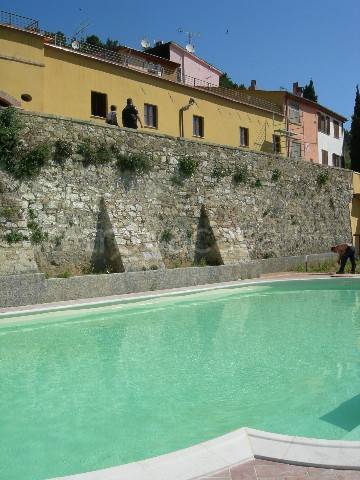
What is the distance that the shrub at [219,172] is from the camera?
19.6m

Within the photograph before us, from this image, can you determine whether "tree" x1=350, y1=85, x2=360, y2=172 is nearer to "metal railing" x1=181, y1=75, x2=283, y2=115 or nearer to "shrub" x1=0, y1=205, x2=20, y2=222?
"metal railing" x1=181, y1=75, x2=283, y2=115

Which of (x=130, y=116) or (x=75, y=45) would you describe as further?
(x=75, y=45)

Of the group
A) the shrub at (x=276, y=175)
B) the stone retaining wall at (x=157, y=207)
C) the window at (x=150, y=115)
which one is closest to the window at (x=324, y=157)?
the stone retaining wall at (x=157, y=207)

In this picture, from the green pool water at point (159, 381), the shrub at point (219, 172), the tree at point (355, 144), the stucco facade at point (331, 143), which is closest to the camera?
the green pool water at point (159, 381)

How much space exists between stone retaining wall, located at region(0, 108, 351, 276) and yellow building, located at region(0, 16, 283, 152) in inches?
158

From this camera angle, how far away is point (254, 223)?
20891 mm

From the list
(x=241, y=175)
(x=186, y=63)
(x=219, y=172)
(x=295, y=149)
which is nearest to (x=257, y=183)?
(x=241, y=175)

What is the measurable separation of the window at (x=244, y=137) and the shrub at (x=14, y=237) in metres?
17.9

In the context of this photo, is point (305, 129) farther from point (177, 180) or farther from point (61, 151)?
point (61, 151)

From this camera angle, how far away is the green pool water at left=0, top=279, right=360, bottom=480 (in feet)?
16.3

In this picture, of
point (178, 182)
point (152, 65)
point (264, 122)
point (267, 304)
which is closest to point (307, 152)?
point (264, 122)

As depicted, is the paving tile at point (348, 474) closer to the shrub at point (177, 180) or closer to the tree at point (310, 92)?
the shrub at point (177, 180)

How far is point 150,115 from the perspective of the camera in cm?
2320

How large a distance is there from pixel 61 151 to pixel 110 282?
13.6 feet
